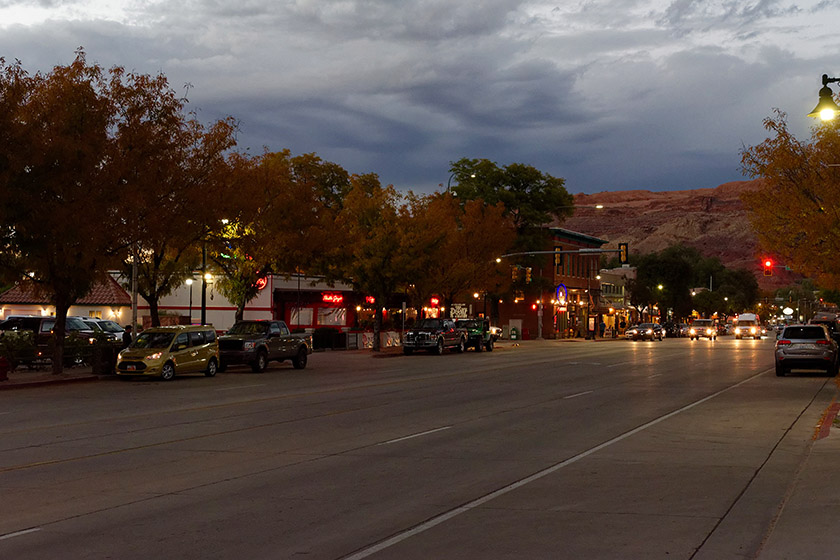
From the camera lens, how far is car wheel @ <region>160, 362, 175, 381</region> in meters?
30.3

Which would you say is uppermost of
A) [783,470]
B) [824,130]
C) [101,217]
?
[824,130]

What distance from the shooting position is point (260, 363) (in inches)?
1380

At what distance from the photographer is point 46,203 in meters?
28.7

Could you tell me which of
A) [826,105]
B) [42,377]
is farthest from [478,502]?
[42,377]

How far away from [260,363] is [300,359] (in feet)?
8.77

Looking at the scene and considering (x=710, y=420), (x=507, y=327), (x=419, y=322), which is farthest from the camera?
(x=507, y=327)

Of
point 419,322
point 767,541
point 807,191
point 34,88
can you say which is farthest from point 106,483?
point 419,322

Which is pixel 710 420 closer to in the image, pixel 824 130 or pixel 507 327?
pixel 824 130

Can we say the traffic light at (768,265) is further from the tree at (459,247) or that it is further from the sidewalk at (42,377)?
the sidewalk at (42,377)

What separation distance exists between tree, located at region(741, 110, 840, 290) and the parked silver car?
2.51 meters

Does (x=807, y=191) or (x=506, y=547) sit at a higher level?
(x=807, y=191)

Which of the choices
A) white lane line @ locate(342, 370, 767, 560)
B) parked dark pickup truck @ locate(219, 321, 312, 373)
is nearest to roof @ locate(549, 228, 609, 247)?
parked dark pickup truck @ locate(219, 321, 312, 373)

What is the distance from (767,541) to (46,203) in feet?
85.0

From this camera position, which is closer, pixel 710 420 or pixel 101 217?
pixel 710 420
